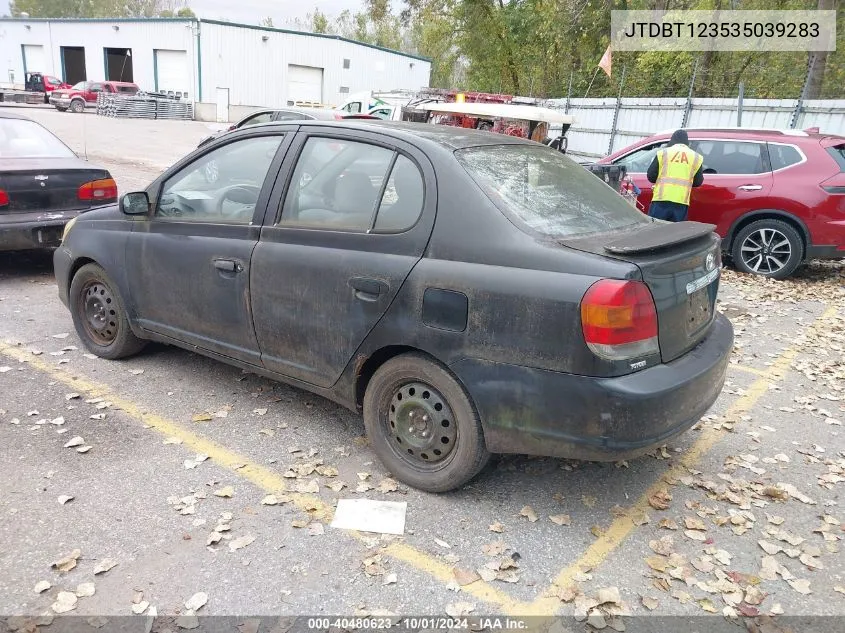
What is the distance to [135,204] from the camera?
14.2 ft

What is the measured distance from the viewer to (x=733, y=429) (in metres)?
4.29

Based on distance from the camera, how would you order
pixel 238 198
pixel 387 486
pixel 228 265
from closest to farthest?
pixel 387 486 → pixel 228 265 → pixel 238 198

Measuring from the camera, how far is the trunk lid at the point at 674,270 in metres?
2.89

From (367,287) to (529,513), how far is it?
1.38 m

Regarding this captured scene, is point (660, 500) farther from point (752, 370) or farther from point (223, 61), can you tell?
point (223, 61)

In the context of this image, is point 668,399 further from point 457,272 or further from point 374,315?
point 374,315

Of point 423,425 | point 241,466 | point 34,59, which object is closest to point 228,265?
point 241,466

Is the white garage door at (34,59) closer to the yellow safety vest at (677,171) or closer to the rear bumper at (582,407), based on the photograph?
the yellow safety vest at (677,171)

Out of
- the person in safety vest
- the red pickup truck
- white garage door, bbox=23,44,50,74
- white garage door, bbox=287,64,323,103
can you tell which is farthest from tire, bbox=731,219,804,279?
white garage door, bbox=23,44,50,74

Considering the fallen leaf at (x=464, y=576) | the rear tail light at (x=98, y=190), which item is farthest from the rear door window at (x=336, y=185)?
the rear tail light at (x=98, y=190)

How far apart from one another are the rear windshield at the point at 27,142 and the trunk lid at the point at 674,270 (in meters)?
6.35

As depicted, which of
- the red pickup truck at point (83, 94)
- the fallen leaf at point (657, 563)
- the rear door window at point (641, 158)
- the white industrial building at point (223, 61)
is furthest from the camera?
the white industrial building at point (223, 61)

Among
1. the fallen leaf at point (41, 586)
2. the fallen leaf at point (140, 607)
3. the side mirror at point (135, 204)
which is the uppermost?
the side mirror at point (135, 204)

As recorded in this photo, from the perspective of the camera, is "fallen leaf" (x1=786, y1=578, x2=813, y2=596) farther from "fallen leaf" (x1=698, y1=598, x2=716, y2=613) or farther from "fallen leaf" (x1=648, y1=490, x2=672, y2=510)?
"fallen leaf" (x1=648, y1=490, x2=672, y2=510)
